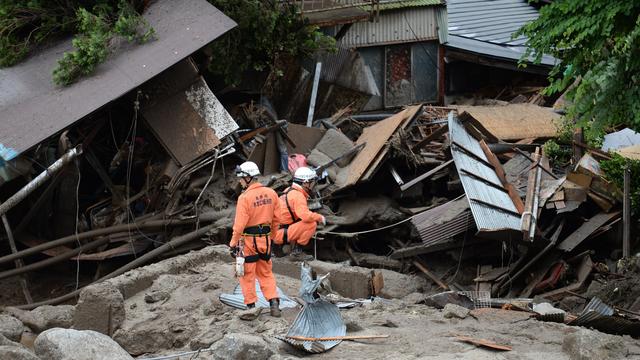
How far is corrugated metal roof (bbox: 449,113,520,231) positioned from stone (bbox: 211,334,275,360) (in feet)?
19.5

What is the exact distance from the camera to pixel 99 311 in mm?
9812

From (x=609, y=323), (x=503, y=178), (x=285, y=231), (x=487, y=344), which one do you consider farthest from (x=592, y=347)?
(x=503, y=178)

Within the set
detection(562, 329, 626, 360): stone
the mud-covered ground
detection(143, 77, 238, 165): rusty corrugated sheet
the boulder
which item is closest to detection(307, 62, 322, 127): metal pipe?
detection(143, 77, 238, 165): rusty corrugated sheet

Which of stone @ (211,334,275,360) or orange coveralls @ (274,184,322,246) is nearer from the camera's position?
stone @ (211,334,275,360)

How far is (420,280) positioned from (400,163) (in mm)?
2764

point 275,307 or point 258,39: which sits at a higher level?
point 258,39

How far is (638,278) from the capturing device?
40.8 feet

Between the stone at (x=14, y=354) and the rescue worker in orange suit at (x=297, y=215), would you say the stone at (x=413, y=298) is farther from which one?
the stone at (x=14, y=354)

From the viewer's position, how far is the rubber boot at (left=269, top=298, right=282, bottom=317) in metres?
9.84

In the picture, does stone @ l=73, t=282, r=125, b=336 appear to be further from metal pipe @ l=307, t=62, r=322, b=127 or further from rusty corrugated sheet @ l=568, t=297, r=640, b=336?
metal pipe @ l=307, t=62, r=322, b=127

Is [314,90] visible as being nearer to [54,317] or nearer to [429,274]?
[429,274]

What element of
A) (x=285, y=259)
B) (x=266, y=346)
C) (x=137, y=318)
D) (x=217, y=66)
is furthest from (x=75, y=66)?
(x=266, y=346)

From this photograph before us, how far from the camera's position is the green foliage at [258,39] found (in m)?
17.2

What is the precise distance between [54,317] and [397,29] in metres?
14.4
